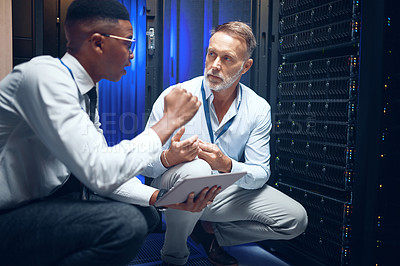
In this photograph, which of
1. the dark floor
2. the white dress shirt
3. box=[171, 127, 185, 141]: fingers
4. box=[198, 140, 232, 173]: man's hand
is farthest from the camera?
the dark floor

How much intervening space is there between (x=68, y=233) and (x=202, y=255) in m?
1.27

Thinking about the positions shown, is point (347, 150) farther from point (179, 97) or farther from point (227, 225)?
point (179, 97)

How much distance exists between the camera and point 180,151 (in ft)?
5.90

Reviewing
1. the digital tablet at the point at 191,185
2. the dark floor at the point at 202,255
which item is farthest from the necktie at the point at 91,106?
the dark floor at the point at 202,255

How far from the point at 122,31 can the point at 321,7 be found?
119 centimetres

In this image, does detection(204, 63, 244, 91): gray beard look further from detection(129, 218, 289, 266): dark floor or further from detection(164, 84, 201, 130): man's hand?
detection(129, 218, 289, 266): dark floor

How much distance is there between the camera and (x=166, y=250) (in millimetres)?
2014

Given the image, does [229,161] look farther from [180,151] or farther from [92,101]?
[92,101]

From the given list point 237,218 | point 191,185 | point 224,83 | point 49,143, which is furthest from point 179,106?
point 237,218

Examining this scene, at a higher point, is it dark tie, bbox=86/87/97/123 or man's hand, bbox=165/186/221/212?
dark tie, bbox=86/87/97/123

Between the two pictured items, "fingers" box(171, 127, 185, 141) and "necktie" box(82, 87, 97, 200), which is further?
"fingers" box(171, 127, 185, 141)

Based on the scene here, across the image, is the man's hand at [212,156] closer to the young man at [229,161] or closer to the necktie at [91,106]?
the young man at [229,161]

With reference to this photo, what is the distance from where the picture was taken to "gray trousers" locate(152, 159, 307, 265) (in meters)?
1.93

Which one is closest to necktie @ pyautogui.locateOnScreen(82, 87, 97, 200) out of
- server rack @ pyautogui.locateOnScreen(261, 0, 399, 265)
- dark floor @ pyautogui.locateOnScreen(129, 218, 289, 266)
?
dark floor @ pyautogui.locateOnScreen(129, 218, 289, 266)
